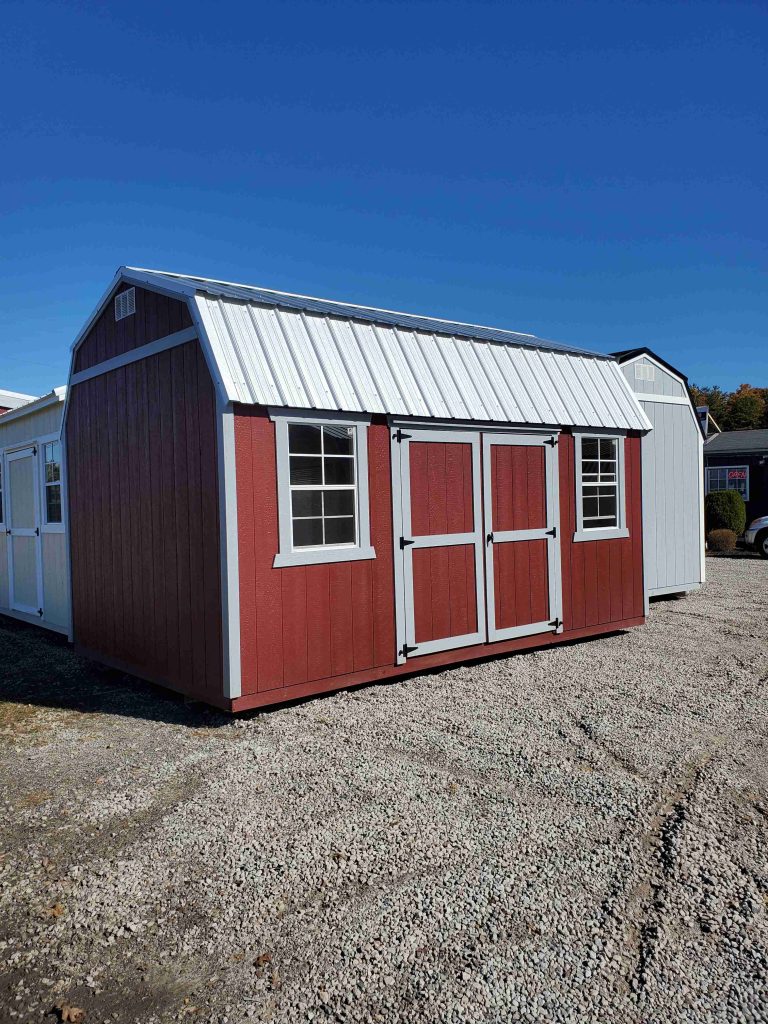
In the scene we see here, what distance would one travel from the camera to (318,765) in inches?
166

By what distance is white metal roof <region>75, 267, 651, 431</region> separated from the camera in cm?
536

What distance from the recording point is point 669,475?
10695 mm

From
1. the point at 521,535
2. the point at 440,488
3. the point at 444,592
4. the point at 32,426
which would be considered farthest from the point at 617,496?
the point at 32,426

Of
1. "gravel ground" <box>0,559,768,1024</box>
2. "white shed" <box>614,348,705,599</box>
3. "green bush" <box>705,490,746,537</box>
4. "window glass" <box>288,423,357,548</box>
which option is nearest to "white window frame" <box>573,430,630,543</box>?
"white shed" <box>614,348,705,599</box>

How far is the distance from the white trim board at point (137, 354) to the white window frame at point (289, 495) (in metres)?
0.99

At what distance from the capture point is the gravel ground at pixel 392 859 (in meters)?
2.21

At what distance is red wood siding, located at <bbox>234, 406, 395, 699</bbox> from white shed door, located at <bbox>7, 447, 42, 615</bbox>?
5424 mm

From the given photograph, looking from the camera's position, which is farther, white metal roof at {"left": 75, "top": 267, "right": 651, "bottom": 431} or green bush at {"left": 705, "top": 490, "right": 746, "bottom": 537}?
green bush at {"left": 705, "top": 490, "right": 746, "bottom": 537}

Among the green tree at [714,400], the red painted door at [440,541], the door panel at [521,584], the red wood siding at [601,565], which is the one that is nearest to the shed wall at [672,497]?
the red wood siding at [601,565]

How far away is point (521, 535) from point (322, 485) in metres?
2.42

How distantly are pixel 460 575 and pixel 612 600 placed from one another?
2392 mm

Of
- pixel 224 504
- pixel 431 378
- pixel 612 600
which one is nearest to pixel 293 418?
pixel 224 504

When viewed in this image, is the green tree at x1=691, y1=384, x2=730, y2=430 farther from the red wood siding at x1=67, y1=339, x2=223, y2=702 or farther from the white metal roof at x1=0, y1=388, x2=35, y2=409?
the red wood siding at x1=67, y1=339, x2=223, y2=702

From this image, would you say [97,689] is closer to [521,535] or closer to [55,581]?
[55,581]
